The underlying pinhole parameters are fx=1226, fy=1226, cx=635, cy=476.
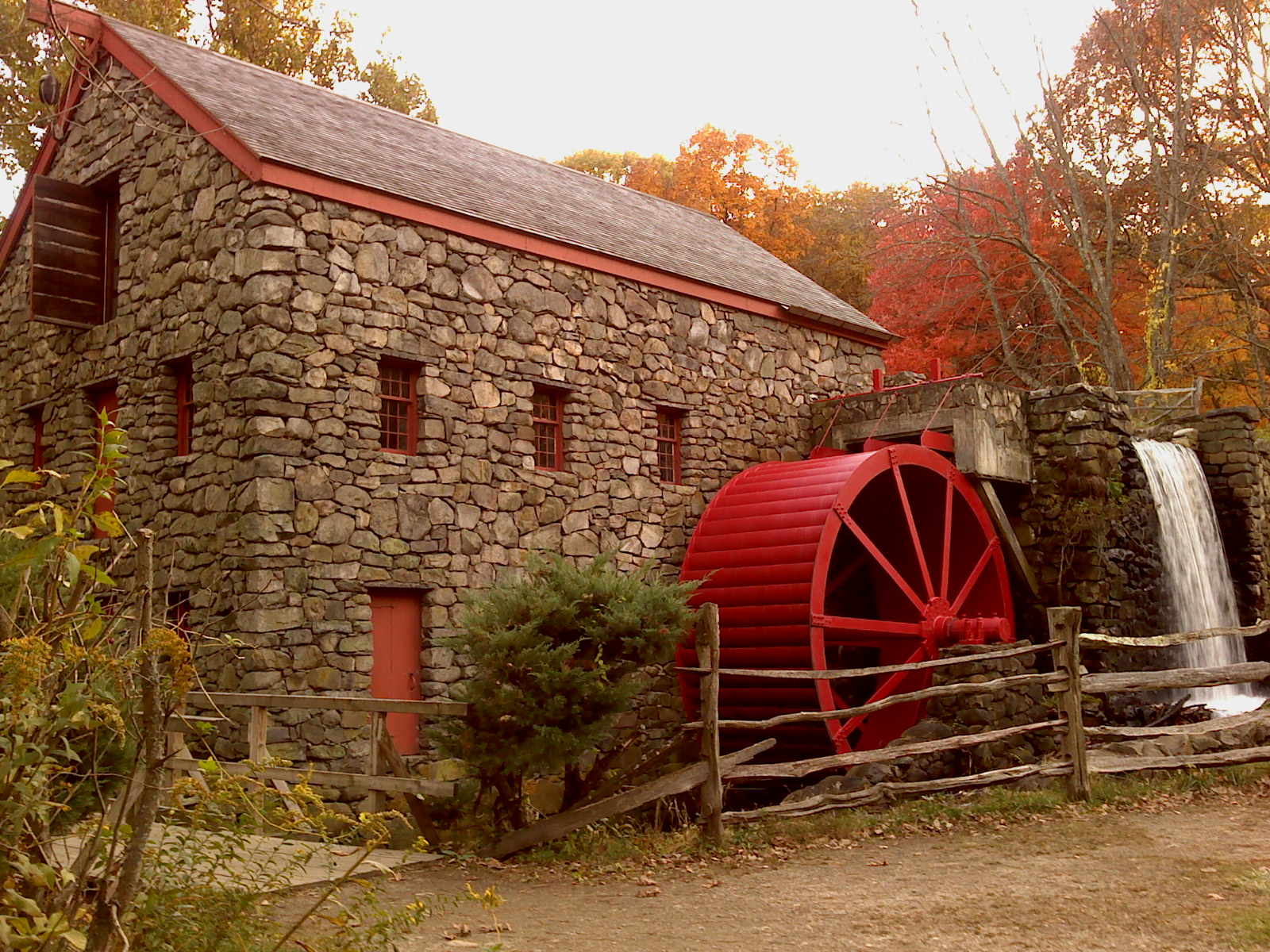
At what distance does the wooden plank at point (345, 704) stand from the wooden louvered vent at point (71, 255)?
4.45 metres

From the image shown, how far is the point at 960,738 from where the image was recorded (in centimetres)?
811

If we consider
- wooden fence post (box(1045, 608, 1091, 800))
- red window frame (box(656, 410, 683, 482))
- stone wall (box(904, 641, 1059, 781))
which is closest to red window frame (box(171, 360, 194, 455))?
red window frame (box(656, 410, 683, 482))

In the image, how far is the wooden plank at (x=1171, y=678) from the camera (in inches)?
346

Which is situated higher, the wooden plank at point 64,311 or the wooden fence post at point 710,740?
the wooden plank at point 64,311

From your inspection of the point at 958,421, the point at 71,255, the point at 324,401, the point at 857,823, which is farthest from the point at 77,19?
the point at 857,823

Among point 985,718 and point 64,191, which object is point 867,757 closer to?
point 985,718

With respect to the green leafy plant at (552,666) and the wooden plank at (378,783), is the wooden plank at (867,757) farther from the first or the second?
the wooden plank at (378,783)

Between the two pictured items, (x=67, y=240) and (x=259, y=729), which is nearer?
(x=259, y=729)

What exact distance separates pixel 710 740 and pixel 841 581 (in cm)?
623

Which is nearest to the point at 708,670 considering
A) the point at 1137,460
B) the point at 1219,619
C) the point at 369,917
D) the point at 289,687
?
the point at 369,917

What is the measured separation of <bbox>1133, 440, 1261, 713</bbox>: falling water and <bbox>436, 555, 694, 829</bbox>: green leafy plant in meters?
7.97

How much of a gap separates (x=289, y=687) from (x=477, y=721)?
2102mm

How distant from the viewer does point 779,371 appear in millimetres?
13594

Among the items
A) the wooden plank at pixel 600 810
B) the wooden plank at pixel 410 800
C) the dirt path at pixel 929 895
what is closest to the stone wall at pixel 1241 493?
the dirt path at pixel 929 895
